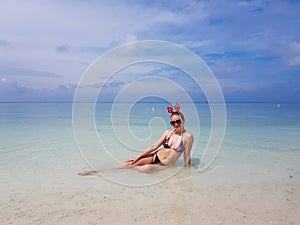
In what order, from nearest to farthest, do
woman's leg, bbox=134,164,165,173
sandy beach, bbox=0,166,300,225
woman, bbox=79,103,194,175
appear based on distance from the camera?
1. sandy beach, bbox=0,166,300,225
2. woman's leg, bbox=134,164,165,173
3. woman, bbox=79,103,194,175

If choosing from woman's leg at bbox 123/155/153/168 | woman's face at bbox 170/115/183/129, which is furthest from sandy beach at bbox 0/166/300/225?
woman's face at bbox 170/115/183/129

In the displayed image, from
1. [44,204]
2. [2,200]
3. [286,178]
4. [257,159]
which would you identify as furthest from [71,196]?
[257,159]

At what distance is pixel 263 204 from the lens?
4.27m

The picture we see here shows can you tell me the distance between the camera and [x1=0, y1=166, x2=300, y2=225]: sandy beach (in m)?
3.73

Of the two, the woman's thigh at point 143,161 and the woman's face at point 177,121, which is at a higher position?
the woman's face at point 177,121

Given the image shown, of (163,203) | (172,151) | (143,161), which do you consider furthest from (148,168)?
(163,203)

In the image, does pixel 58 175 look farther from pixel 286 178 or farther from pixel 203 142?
pixel 203 142

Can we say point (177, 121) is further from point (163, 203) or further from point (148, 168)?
point (163, 203)

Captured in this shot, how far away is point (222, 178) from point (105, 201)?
274 centimetres

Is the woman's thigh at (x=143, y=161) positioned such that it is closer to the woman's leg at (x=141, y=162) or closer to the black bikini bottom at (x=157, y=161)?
the woman's leg at (x=141, y=162)

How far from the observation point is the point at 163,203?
428cm

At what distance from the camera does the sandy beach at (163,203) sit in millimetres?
3730

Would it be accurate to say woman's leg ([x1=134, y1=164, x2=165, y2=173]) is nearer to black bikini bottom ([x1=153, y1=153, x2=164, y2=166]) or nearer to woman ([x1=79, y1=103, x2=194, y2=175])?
woman ([x1=79, y1=103, x2=194, y2=175])

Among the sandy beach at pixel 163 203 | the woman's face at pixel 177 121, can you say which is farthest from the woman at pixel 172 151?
the sandy beach at pixel 163 203
